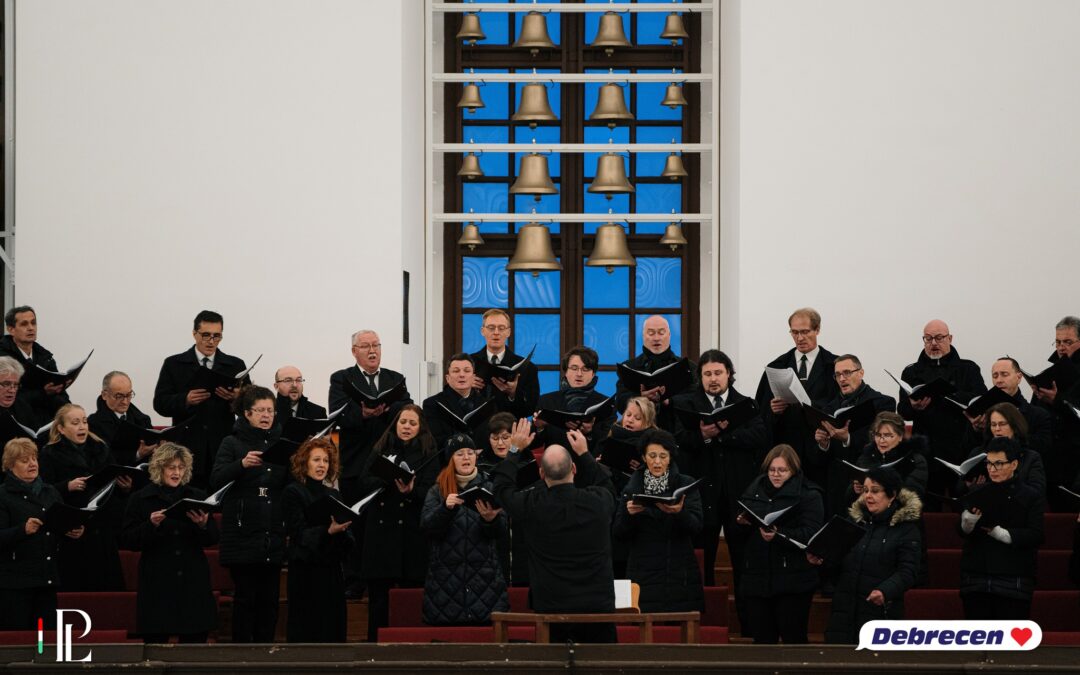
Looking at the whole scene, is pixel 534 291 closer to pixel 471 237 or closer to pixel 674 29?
pixel 471 237

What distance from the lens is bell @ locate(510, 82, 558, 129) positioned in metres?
11.2

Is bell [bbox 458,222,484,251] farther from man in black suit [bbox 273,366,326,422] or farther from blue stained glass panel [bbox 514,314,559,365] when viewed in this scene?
man in black suit [bbox 273,366,326,422]

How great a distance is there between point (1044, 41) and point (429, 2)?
4076 millimetres

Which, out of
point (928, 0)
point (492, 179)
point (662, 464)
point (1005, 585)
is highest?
point (928, 0)

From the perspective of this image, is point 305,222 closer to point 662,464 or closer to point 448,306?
point 448,306

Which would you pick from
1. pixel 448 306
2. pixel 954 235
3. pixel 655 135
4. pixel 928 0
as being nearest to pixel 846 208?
pixel 954 235

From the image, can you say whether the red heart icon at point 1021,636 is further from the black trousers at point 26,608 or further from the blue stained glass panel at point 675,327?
the blue stained glass panel at point 675,327

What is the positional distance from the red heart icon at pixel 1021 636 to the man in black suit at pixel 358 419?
313cm

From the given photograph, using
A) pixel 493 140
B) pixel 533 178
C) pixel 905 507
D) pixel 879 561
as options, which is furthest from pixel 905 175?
pixel 879 561

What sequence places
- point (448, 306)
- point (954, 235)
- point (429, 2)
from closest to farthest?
point (954, 235)
point (429, 2)
point (448, 306)

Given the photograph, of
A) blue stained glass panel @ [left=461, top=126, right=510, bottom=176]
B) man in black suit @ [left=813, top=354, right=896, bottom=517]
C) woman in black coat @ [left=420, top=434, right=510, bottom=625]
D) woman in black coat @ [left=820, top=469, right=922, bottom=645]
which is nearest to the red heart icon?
woman in black coat @ [left=820, top=469, right=922, bottom=645]

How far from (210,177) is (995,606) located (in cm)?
564

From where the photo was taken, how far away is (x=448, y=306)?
1208cm

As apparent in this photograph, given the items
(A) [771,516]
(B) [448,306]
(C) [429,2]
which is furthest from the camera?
(B) [448,306]
